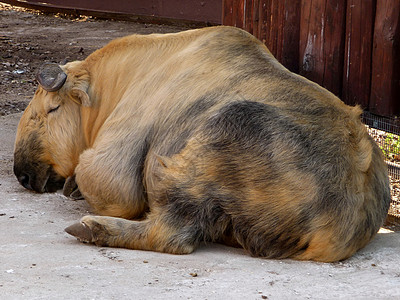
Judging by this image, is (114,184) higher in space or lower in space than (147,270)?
higher

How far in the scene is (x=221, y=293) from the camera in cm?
312

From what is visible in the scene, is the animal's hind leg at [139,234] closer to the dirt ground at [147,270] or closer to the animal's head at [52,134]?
the dirt ground at [147,270]

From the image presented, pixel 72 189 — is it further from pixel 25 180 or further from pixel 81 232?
pixel 81 232

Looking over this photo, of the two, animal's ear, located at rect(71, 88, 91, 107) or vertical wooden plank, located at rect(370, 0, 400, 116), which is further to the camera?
vertical wooden plank, located at rect(370, 0, 400, 116)

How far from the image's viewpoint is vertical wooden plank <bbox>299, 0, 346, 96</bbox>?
598 centimetres

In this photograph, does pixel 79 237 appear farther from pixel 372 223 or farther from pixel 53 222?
pixel 372 223

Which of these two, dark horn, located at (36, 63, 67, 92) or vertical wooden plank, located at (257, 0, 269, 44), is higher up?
vertical wooden plank, located at (257, 0, 269, 44)

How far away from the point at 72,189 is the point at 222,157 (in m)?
1.56

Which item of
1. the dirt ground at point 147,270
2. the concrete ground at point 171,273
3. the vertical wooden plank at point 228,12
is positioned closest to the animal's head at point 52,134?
the dirt ground at point 147,270

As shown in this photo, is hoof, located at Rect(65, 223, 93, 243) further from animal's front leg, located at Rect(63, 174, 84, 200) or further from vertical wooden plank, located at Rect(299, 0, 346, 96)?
vertical wooden plank, located at Rect(299, 0, 346, 96)

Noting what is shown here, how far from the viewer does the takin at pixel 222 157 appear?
3.63m

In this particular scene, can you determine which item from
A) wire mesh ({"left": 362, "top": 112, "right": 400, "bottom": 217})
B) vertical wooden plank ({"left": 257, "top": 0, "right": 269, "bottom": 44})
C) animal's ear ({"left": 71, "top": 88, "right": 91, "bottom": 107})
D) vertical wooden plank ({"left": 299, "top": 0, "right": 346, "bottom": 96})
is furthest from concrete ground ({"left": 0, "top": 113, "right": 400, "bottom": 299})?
vertical wooden plank ({"left": 257, "top": 0, "right": 269, "bottom": 44})

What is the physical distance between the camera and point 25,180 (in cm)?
499

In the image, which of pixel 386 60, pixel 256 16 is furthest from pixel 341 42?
pixel 256 16
